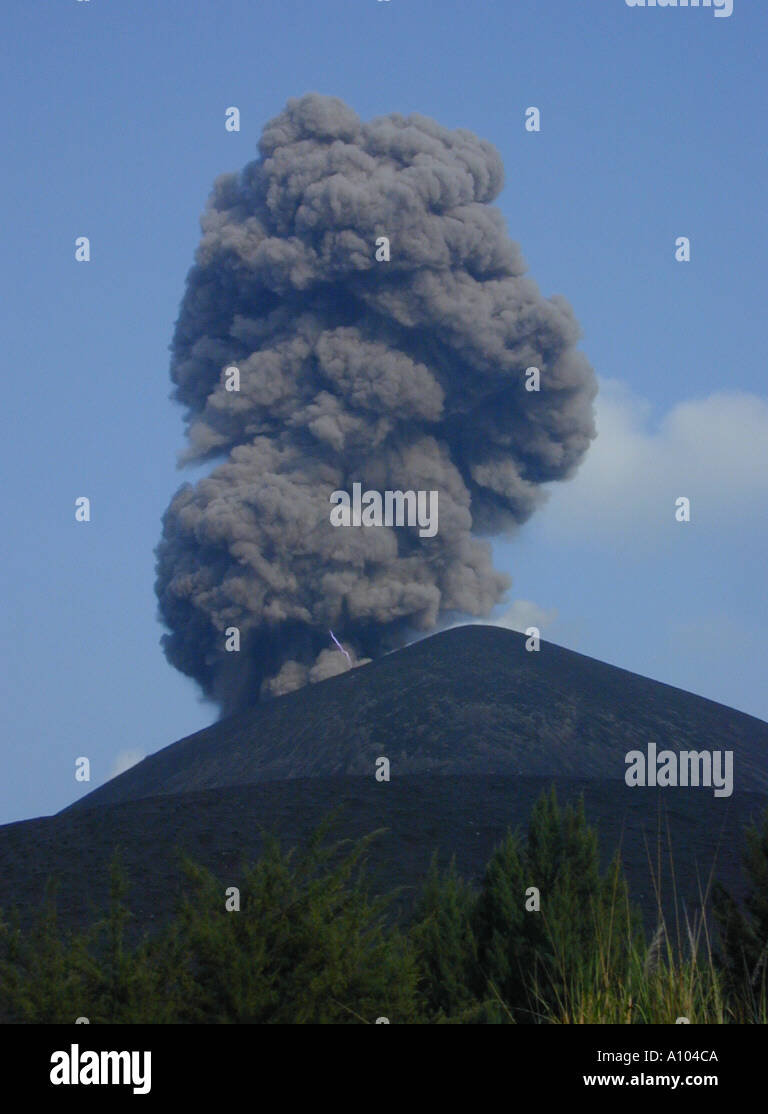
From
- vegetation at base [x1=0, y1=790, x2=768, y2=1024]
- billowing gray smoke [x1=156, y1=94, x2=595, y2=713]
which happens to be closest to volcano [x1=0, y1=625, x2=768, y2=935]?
vegetation at base [x1=0, y1=790, x2=768, y2=1024]

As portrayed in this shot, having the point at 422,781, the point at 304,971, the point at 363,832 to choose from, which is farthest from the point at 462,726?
the point at 304,971

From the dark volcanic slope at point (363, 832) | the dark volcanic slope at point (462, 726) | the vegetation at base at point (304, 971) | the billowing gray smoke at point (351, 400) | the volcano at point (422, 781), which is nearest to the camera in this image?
the vegetation at base at point (304, 971)

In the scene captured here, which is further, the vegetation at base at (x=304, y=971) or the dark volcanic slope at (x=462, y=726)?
the dark volcanic slope at (x=462, y=726)

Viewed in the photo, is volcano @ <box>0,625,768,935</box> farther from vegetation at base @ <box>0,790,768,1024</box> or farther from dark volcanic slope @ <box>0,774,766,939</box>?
vegetation at base @ <box>0,790,768,1024</box>

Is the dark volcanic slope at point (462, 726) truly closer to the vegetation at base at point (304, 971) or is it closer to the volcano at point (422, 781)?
the volcano at point (422, 781)

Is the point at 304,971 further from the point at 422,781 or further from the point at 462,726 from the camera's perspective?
the point at 462,726

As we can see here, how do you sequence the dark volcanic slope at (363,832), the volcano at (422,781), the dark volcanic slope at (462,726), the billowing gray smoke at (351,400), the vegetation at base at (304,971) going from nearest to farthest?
the vegetation at base at (304,971)
the dark volcanic slope at (363,832)
the volcano at (422,781)
the dark volcanic slope at (462,726)
the billowing gray smoke at (351,400)

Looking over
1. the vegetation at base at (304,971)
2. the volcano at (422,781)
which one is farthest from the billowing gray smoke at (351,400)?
the vegetation at base at (304,971)
